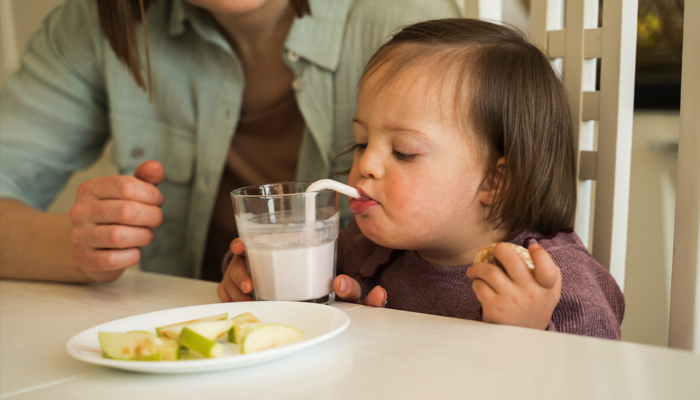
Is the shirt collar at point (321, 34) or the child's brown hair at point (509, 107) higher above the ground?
the shirt collar at point (321, 34)

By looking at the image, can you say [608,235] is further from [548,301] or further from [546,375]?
[546,375]

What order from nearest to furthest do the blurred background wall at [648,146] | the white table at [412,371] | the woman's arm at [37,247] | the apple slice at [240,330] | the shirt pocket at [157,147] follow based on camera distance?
the white table at [412,371]
the apple slice at [240,330]
the woman's arm at [37,247]
the shirt pocket at [157,147]
the blurred background wall at [648,146]

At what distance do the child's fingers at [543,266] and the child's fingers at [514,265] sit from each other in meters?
0.02

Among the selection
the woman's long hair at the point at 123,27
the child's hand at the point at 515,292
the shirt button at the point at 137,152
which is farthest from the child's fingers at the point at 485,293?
the shirt button at the point at 137,152

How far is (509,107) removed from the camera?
0.97 meters

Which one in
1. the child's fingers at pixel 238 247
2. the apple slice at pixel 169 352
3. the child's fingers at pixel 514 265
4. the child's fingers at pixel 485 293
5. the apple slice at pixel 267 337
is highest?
the child's fingers at pixel 514 265

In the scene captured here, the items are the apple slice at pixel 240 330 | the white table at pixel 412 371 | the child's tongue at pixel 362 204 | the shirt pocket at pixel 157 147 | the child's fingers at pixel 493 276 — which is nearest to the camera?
the white table at pixel 412 371

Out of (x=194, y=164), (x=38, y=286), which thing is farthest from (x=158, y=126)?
(x=38, y=286)

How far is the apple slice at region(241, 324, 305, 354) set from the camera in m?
0.56

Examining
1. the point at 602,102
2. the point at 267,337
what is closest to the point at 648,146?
the point at 602,102

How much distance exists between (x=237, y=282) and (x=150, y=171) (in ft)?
0.91

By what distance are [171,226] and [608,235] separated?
112 cm

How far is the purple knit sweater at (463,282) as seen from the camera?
2.58 ft

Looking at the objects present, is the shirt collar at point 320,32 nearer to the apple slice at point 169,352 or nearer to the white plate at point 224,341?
the white plate at point 224,341
